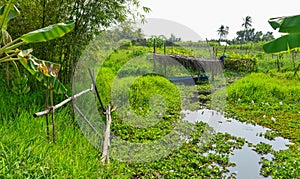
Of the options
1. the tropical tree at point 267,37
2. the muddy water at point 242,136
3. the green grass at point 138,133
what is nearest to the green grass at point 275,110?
the green grass at point 138,133

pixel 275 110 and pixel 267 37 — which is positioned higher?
pixel 267 37

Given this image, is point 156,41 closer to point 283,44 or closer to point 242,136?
point 242,136

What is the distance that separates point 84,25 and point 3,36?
1.60m

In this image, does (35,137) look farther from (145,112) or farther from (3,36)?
(145,112)

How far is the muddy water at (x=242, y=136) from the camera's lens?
317 centimetres

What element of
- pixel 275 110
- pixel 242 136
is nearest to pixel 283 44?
pixel 242 136

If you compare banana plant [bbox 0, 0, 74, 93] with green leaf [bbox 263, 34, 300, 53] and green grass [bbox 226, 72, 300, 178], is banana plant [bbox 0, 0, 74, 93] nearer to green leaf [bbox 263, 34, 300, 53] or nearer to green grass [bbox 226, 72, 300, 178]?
green leaf [bbox 263, 34, 300, 53]

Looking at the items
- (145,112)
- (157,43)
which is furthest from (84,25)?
(145,112)

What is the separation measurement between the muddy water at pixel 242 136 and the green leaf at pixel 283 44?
160 cm

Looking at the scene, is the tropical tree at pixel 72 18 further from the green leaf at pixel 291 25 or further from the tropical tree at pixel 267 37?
the tropical tree at pixel 267 37

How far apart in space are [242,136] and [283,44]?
2560 mm

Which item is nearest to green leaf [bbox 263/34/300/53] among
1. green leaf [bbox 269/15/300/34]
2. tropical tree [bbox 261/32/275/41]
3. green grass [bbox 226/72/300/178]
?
green leaf [bbox 269/15/300/34]

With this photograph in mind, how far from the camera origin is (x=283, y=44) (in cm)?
198

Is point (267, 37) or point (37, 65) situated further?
point (267, 37)
